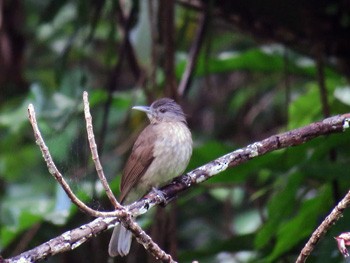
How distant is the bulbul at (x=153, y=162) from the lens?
13.0 feet

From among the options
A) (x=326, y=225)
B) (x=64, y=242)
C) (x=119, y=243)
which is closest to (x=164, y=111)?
(x=119, y=243)

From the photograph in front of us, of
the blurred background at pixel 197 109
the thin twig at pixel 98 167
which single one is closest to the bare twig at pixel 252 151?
the blurred background at pixel 197 109

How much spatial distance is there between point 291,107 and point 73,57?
2.47m

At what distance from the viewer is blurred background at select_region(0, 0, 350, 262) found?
13.2 ft

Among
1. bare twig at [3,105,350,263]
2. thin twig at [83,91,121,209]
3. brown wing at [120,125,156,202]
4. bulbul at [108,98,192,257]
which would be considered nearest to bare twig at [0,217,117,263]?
bare twig at [3,105,350,263]

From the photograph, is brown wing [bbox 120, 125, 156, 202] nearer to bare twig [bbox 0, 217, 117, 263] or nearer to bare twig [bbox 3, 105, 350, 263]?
bare twig [bbox 3, 105, 350, 263]

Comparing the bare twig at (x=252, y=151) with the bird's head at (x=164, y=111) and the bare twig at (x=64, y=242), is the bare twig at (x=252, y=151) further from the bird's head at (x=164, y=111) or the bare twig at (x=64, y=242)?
the bird's head at (x=164, y=111)

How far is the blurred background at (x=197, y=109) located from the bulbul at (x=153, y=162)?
135 mm

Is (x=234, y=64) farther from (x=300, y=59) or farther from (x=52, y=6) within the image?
(x=52, y=6)

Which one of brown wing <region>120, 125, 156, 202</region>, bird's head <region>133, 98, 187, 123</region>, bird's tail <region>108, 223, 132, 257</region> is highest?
bird's head <region>133, 98, 187, 123</region>

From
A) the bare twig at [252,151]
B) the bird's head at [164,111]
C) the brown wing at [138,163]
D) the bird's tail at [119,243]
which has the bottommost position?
the bird's tail at [119,243]

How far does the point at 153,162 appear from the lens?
13.6 feet

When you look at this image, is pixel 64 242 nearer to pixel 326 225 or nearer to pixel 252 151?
pixel 326 225

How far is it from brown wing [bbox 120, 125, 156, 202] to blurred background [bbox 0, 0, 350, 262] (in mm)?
204
